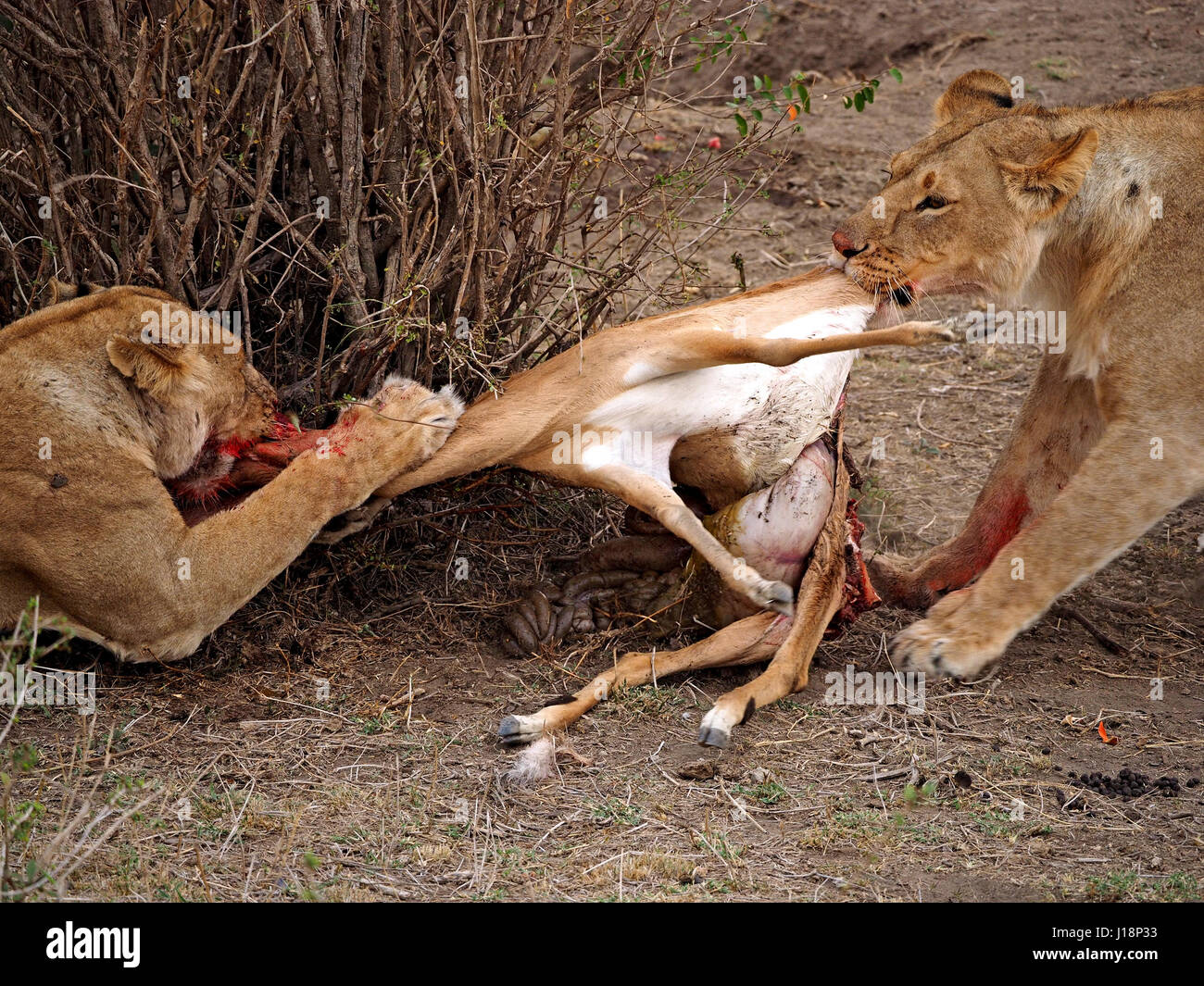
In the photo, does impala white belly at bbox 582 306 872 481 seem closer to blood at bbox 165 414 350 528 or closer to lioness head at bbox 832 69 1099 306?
lioness head at bbox 832 69 1099 306

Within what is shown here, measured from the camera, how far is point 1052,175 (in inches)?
150

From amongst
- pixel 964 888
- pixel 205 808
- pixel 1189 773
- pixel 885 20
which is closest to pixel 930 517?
pixel 1189 773

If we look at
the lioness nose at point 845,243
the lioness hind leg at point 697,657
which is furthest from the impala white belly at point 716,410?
the lioness hind leg at point 697,657

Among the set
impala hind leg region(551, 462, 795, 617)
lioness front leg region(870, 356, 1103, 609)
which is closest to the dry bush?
impala hind leg region(551, 462, 795, 617)

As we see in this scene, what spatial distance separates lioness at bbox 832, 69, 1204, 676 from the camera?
3.61 meters

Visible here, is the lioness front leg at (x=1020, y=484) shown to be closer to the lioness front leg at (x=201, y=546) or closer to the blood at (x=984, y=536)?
the blood at (x=984, y=536)

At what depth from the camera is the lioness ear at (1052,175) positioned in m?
3.76

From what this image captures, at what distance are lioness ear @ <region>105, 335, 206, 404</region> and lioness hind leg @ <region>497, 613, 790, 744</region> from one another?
1.48 m

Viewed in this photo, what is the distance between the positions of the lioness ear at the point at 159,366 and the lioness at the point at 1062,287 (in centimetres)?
213

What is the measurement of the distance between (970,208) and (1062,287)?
1.44 ft
